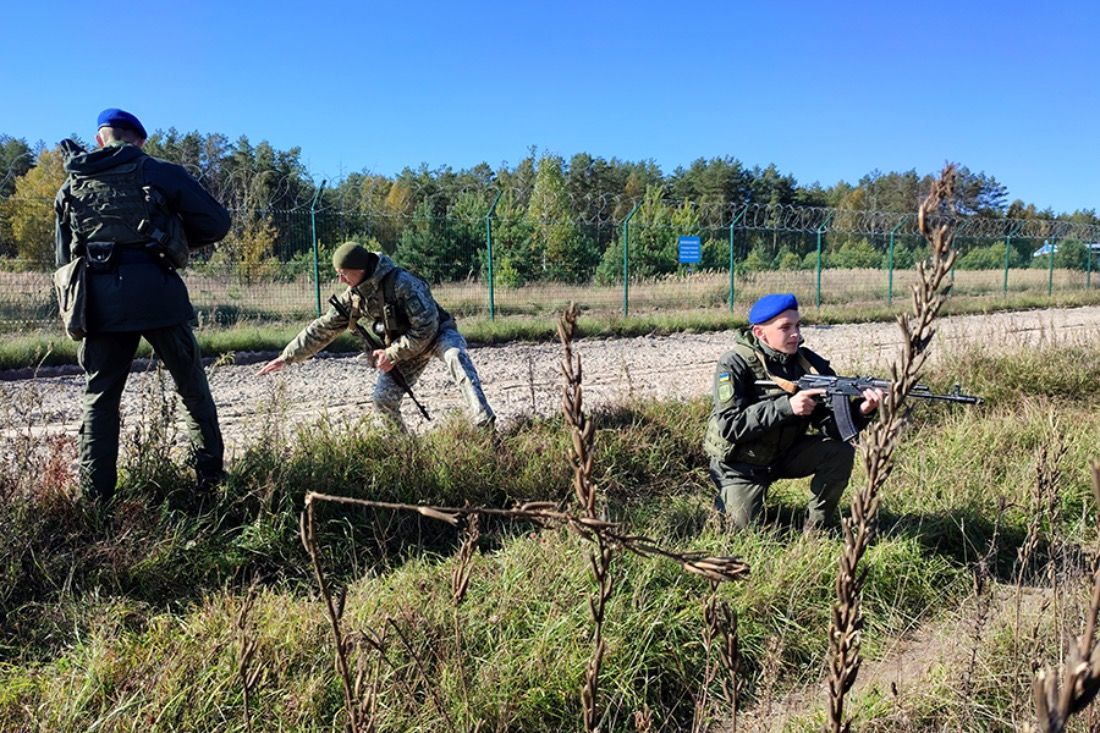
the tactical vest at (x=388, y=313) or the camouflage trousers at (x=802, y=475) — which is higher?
the tactical vest at (x=388, y=313)

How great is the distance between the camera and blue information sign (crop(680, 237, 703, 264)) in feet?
53.7

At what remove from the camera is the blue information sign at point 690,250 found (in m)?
16.4

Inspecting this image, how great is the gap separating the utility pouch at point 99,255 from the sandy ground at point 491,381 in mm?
858

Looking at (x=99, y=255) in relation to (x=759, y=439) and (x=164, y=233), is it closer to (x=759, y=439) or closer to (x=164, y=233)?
(x=164, y=233)

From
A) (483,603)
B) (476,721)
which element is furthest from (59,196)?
(476,721)

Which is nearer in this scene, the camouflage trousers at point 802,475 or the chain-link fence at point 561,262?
the camouflage trousers at point 802,475

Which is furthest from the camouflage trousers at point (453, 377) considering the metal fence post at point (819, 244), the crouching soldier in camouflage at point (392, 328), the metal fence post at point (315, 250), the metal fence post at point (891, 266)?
the metal fence post at point (891, 266)

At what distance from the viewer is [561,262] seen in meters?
16.8

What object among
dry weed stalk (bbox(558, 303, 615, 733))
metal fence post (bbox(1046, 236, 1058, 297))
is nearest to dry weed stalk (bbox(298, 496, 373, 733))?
dry weed stalk (bbox(558, 303, 615, 733))

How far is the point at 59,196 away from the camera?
3590 mm

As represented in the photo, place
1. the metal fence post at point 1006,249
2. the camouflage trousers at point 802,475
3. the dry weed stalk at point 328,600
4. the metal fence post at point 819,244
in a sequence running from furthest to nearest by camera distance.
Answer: the metal fence post at point 1006,249
the metal fence post at point 819,244
the camouflage trousers at point 802,475
the dry weed stalk at point 328,600

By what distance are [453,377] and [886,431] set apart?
426cm

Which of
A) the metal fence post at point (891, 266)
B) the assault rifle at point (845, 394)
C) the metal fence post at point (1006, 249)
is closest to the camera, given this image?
the assault rifle at point (845, 394)

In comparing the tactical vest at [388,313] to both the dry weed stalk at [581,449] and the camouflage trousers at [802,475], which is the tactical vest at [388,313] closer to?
the camouflage trousers at [802,475]
